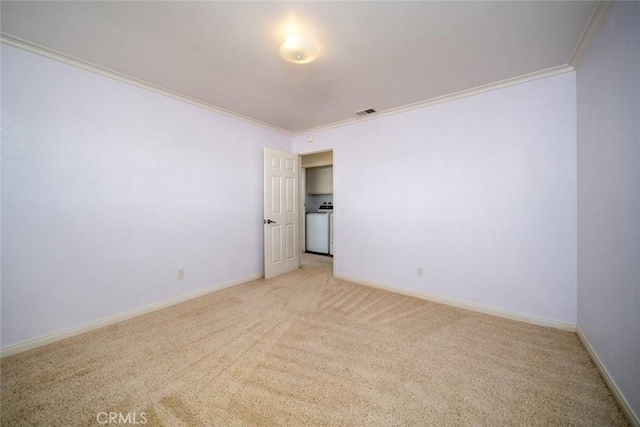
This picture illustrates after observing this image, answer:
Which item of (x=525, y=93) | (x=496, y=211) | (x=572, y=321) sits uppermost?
(x=525, y=93)

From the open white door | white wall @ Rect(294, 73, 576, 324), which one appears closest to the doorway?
the open white door

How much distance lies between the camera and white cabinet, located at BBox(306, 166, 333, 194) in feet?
19.1

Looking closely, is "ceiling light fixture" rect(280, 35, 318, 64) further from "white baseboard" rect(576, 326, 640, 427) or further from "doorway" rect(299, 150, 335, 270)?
"doorway" rect(299, 150, 335, 270)

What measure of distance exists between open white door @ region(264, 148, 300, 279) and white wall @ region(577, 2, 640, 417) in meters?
3.46

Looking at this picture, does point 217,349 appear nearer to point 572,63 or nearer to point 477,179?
point 477,179

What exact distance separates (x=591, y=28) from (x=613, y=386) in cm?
240

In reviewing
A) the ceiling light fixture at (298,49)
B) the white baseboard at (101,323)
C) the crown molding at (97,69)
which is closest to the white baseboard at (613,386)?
the ceiling light fixture at (298,49)

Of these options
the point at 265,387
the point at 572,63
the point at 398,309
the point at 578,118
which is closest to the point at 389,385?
the point at 265,387

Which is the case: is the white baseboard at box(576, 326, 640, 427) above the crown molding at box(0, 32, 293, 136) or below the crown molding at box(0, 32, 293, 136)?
below

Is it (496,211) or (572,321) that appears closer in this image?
(572,321)

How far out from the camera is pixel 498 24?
168 centimetres

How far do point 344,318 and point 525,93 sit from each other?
9.60 feet

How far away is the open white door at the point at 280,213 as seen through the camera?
3721 millimetres

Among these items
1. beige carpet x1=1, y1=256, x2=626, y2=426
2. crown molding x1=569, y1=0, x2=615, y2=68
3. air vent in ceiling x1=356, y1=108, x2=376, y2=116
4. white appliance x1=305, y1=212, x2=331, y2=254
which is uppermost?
air vent in ceiling x1=356, y1=108, x2=376, y2=116
